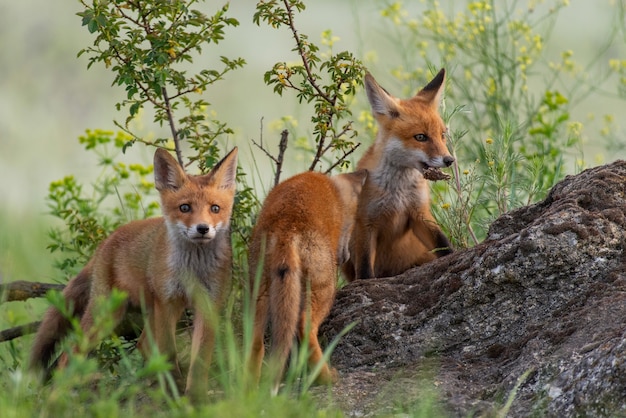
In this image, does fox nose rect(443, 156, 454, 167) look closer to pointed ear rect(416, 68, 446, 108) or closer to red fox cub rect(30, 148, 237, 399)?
pointed ear rect(416, 68, 446, 108)

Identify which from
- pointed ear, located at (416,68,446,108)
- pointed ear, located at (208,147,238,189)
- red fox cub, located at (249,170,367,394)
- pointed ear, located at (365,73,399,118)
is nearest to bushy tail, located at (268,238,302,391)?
red fox cub, located at (249,170,367,394)

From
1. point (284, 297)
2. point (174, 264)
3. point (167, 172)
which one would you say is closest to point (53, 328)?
point (174, 264)

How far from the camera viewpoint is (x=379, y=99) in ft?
24.7

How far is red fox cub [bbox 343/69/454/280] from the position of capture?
7219 mm

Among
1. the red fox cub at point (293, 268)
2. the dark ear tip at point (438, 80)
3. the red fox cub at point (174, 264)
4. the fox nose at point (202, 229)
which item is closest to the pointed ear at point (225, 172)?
the red fox cub at point (174, 264)

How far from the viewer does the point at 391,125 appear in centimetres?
743

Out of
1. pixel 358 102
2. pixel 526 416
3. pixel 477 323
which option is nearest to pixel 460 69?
pixel 358 102

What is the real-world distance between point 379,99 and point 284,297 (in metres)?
2.68

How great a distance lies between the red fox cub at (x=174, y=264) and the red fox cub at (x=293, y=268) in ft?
1.13

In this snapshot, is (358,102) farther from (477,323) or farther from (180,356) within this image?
(477,323)

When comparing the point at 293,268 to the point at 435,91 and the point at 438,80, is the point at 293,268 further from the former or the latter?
the point at 438,80

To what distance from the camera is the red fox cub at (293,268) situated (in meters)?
5.28

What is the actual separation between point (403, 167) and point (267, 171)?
2775mm

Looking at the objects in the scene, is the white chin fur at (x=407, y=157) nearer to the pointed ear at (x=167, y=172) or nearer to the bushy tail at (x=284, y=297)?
the pointed ear at (x=167, y=172)
